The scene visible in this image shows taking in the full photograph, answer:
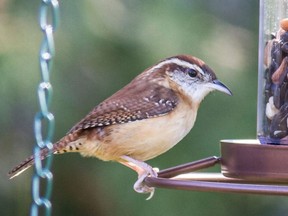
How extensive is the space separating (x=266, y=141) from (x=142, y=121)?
0.60 metres

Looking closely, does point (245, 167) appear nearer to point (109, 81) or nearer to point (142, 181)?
point (142, 181)

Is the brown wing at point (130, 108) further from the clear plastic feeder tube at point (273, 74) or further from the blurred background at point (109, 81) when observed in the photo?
the blurred background at point (109, 81)

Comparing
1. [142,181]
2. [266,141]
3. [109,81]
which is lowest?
[142,181]

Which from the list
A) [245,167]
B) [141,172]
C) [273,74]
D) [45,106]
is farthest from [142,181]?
[45,106]

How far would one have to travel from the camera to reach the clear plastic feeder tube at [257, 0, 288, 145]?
171 inches

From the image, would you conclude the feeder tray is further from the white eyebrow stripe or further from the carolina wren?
the white eyebrow stripe

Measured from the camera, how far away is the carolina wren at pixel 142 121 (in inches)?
184

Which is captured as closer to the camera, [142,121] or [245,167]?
[245,167]

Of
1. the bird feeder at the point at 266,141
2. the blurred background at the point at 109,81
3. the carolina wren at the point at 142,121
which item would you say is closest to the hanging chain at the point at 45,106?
the bird feeder at the point at 266,141

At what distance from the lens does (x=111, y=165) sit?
5.90m

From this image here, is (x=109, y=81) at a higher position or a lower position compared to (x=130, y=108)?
higher

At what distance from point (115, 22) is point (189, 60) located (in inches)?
34.1

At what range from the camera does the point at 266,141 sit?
14.5ft

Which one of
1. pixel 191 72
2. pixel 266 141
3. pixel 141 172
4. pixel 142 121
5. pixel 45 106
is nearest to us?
pixel 45 106
